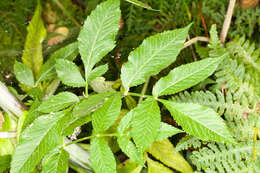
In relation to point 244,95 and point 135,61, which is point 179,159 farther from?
point 135,61


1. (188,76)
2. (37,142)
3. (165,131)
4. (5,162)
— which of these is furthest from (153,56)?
(5,162)

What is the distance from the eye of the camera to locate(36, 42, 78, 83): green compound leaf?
36.5 inches

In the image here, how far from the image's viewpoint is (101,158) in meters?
0.70

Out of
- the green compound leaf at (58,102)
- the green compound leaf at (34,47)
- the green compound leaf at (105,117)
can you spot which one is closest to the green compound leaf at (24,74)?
the green compound leaf at (34,47)

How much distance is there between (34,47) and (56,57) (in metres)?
0.36

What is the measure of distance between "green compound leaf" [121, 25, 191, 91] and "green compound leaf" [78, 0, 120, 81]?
9 centimetres

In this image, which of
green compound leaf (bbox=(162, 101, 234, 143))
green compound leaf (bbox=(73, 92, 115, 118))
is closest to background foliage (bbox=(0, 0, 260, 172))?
green compound leaf (bbox=(73, 92, 115, 118))

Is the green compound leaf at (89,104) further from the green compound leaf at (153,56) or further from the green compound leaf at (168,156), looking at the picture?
the green compound leaf at (168,156)

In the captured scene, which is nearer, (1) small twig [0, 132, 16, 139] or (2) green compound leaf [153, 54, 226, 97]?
(2) green compound leaf [153, 54, 226, 97]

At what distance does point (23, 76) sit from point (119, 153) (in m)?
0.54

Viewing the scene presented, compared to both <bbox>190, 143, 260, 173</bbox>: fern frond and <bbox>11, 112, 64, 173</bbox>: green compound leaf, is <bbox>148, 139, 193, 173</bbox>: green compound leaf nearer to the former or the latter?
<bbox>190, 143, 260, 173</bbox>: fern frond

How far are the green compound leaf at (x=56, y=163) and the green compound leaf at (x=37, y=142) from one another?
5cm

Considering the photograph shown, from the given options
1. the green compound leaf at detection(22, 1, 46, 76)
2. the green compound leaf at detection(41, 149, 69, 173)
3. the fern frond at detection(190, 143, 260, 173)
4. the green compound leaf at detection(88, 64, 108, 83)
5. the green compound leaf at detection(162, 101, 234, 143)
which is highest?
the green compound leaf at detection(22, 1, 46, 76)

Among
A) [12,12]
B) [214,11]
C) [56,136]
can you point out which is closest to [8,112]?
[56,136]
